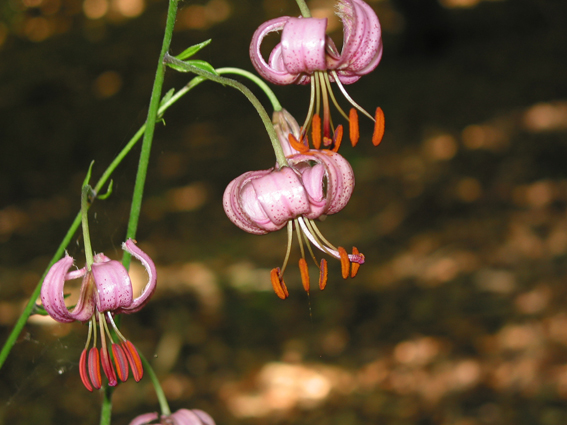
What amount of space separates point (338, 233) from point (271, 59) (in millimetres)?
3249

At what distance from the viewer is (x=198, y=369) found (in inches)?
131

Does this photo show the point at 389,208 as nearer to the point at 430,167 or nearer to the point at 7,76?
the point at 430,167

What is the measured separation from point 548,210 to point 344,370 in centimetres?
204

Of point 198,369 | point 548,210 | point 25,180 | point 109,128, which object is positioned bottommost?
point 198,369

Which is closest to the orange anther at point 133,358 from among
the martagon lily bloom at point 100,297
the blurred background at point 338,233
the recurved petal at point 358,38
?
the martagon lily bloom at point 100,297

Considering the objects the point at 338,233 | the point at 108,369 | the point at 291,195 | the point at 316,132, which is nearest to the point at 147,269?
the point at 108,369

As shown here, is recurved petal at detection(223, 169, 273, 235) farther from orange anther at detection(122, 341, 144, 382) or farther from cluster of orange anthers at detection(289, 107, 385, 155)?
orange anther at detection(122, 341, 144, 382)

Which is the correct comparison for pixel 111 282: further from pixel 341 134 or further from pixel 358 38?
pixel 358 38

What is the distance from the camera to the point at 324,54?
102 centimetres

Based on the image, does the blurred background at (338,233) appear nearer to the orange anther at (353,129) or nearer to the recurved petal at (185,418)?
the recurved petal at (185,418)

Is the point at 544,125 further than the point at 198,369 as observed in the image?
Yes

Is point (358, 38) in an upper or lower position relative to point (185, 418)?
upper

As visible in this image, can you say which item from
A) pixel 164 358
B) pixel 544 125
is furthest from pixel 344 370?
pixel 544 125

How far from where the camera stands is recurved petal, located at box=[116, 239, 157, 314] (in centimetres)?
98
